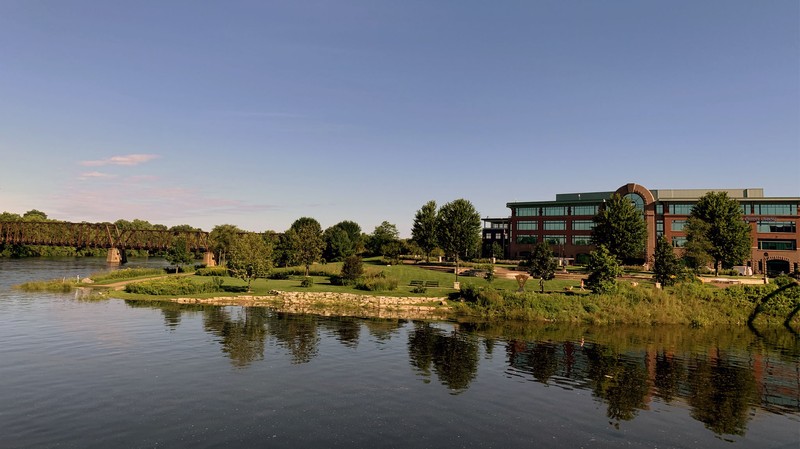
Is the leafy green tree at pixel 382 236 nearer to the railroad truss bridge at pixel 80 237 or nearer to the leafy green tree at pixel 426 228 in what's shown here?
the leafy green tree at pixel 426 228

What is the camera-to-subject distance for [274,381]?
2641 cm

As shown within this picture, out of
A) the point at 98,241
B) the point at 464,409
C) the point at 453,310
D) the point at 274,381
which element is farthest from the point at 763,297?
the point at 98,241

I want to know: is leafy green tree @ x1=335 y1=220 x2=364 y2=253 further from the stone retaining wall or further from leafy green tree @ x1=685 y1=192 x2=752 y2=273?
leafy green tree @ x1=685 y1=192 x2=752 y2=273

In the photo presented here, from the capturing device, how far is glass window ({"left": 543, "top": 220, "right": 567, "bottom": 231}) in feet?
373

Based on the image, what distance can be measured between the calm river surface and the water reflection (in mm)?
188

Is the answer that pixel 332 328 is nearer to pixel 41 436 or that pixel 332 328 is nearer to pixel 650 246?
pixel 41 436

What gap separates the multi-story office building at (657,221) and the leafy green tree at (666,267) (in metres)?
37.4

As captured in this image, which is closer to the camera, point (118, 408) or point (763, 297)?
point (118, 408)

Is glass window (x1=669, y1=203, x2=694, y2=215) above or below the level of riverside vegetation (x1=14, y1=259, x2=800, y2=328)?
above

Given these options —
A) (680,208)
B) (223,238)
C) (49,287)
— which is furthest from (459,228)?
(49,287)

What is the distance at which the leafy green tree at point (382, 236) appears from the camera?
11798cm

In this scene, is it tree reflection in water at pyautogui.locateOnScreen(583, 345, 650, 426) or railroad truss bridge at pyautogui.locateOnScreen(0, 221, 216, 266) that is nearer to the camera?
tree reflection in water at pyautogui.locateOnScreen(583, 345, 650, 426)

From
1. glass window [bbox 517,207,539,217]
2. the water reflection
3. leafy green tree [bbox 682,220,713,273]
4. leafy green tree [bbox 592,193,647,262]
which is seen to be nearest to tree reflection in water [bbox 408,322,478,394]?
the water reflection

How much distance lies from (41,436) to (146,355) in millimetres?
12888
